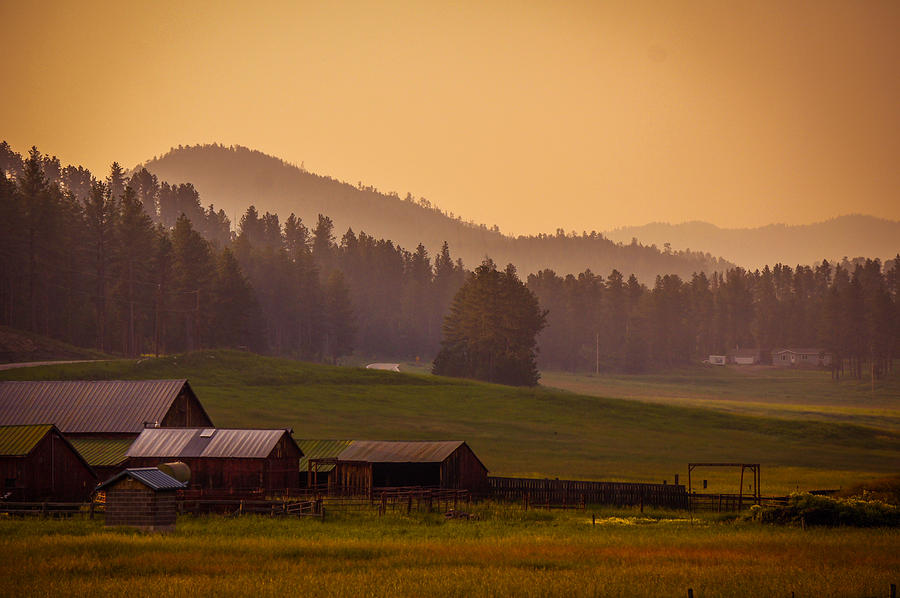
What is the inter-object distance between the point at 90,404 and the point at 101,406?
884 mm

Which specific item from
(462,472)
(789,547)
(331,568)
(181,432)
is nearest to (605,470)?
(462,472)

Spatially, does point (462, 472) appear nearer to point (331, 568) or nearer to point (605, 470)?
point (605, 470)

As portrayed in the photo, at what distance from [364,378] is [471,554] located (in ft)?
293

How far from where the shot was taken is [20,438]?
2260 inches

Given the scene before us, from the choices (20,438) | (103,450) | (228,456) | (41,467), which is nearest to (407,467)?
(228,456)

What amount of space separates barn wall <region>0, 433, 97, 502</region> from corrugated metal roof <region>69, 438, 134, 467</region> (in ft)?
7.26

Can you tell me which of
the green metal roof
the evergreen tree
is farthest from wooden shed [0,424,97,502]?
the evergreen tree

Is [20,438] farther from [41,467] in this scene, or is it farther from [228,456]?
[228,456]

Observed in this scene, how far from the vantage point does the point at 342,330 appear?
614 ft

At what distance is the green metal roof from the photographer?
5631 centimetres

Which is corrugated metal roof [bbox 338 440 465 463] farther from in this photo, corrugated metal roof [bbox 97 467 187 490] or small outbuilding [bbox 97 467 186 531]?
small outbuilding [bbox 97 467 186 531]

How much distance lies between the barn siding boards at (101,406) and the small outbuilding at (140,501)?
733 inches

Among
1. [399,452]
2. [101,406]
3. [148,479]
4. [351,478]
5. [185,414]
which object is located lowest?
[351,478]

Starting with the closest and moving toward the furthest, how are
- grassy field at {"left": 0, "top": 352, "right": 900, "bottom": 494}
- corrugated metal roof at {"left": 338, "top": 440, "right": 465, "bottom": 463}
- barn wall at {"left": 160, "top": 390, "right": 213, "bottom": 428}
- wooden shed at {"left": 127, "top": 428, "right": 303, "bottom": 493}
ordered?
wooden shed at {"left": 127, "top": 428, "right": 303, "bottom": 493} → corrugated metal roof at {"left": 338, "top": 440, "right": 465, "bottom": 463} → barn wall at {"left": 160, "top": 390, "right": 213, "bottom": 428} → grassy field at {"left": 0, "top": 352, "right": 900, "bottom": 494}
